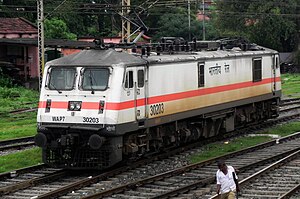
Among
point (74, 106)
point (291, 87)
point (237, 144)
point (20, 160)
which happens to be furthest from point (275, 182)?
point (291, 87)

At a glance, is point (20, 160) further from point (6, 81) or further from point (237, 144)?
point (6, 81)

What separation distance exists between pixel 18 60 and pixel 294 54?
111 feet

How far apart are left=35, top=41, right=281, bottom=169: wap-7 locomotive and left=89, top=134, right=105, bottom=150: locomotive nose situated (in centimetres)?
3

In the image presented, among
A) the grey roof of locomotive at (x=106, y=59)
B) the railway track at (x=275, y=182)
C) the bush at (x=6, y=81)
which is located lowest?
the railway track at (x=275, y=182)

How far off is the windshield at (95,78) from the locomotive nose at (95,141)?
4.52 feet

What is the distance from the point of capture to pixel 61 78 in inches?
706

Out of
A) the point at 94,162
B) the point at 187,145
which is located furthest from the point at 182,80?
the point at 94,162

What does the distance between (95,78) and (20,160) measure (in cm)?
394

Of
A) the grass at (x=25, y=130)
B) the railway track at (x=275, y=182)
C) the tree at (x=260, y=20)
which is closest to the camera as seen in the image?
the railway track at (x=275, y=182)

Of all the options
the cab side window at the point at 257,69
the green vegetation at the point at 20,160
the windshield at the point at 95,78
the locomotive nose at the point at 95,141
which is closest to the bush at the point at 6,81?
the cab side window at the point at 257,69

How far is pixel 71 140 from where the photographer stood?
1709 centimetres

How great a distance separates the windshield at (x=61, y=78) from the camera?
17.7 m

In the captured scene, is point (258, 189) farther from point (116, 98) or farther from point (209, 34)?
point (209, 34)

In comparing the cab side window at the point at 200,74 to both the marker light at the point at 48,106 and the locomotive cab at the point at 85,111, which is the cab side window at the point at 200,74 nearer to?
the locomotive cab at the point at 85,111
